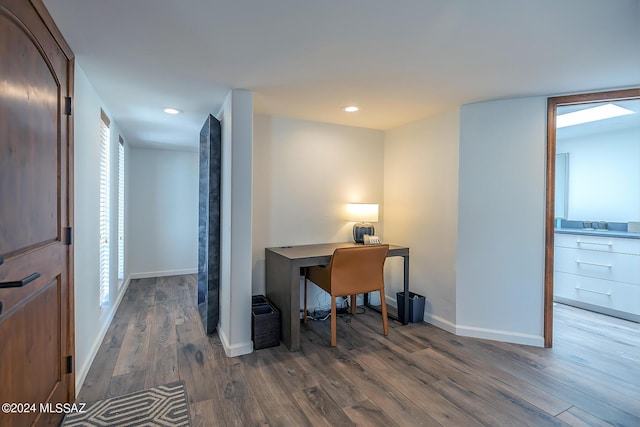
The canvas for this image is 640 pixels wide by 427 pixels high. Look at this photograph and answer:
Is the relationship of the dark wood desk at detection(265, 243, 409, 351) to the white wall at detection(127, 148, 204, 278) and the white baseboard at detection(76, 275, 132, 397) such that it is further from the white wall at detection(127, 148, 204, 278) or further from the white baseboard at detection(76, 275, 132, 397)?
the white wall at detection(127, 148, 204, 278)

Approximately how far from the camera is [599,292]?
3578mm

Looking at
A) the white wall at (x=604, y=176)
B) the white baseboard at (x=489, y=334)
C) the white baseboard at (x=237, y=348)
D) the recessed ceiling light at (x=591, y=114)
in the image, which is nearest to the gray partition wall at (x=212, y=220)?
the white baseboard at (x=237, y=348)

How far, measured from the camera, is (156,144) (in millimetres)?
4809

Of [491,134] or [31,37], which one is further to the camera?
[491,134]

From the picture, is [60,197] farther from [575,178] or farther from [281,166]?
[575,178]

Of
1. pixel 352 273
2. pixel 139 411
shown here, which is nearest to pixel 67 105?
pixel 139 411

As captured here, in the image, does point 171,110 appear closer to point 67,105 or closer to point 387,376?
point 67,105

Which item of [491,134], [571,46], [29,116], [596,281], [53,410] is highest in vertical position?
[571,46]

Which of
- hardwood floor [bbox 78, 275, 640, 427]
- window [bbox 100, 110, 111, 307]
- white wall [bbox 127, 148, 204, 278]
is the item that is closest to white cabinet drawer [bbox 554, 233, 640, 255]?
hardwood floor [bbox 78, 275, 640, 427]

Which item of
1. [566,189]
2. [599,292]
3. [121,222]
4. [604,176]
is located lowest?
[599,292]

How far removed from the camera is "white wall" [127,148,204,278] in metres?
5.09

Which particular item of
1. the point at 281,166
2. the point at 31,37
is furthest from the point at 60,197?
the point at 281,166

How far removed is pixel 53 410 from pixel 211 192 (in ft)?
6.04

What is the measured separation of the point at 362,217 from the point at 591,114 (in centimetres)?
281
